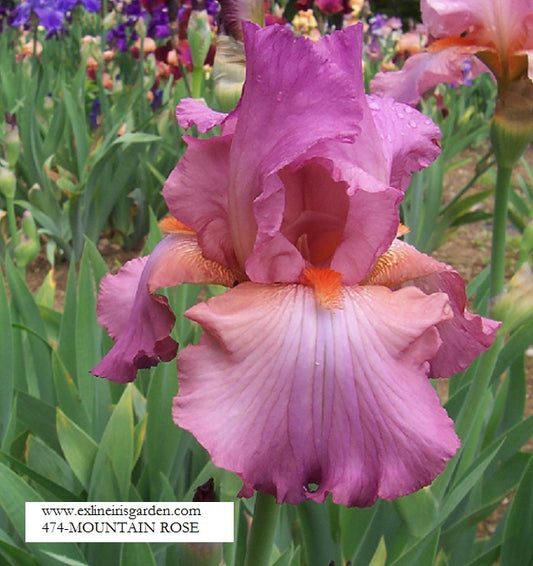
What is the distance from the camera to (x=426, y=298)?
0.60 meters

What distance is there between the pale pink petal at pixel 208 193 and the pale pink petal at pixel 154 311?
0.02 metres

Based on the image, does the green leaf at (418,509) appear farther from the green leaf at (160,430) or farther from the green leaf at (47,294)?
the green leaf at (47,294)

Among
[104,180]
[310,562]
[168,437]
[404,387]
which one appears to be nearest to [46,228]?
[104,180]

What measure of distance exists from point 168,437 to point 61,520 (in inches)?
19.9

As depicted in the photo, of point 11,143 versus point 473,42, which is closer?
point 473,42

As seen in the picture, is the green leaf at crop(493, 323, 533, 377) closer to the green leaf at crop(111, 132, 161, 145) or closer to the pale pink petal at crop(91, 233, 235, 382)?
the pale pink petal at crop(91, 233, 235, 382)

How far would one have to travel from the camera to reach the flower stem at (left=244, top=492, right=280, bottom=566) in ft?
2.07

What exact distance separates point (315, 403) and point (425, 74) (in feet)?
2.54

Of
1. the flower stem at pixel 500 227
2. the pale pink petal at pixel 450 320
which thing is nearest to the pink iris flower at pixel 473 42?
the flower stem at pixel 500 227

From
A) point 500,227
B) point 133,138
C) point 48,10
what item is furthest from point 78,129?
point 500,227

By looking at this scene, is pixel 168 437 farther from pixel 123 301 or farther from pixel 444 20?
pixel 444 20

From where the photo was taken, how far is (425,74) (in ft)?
3.71

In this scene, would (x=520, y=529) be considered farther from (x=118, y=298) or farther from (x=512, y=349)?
(x=118, y=298)

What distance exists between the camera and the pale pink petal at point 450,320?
680 millimetres
